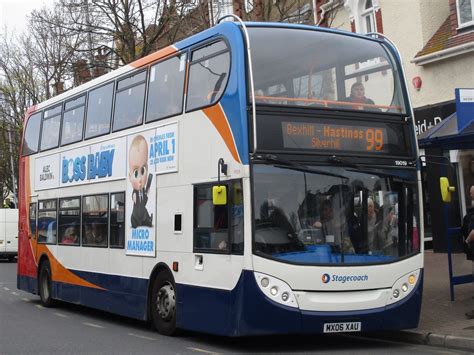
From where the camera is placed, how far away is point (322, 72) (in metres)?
8.83

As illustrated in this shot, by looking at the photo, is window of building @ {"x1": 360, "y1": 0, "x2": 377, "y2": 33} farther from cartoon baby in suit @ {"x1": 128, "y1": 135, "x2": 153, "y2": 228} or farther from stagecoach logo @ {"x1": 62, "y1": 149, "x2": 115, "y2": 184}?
cartoon baby in suit @ {"x1": 128, "y1": 135, "x2": 153, "y2": 228}

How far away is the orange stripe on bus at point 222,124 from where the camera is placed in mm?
8330

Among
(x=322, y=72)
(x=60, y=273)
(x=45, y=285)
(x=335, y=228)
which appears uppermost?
(x=322, y=72)

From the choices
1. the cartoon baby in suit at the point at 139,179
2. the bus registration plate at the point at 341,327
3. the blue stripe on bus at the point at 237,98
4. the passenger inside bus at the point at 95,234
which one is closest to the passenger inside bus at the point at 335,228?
the bus registration plate at the point at 341,327

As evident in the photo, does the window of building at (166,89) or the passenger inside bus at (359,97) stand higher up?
the window of building at (166,89)

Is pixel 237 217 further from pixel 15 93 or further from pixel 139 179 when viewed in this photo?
pixel 15 93

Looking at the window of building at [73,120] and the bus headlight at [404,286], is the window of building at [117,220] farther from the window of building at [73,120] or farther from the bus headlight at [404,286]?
the bus headlight at [404,286]

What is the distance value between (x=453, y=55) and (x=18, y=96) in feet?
94.4

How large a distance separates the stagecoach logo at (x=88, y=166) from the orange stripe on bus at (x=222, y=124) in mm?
3297

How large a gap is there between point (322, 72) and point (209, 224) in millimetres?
2464

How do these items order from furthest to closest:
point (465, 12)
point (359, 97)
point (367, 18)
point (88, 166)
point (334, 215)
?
1. point (367, 18)
2. point (465, 12)
3. point (88, 166)
4. point (359, 97)
5. point (334, 215)

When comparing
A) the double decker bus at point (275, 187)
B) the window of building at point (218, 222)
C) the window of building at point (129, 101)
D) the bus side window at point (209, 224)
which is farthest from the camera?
the window of building at point (129, 101)

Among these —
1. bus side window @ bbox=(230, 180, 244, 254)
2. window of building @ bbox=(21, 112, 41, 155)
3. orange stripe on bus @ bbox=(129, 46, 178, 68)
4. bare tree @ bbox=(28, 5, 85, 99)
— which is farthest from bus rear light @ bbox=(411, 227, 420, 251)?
bare tree @ bbox=(28, 5, 85, 99)

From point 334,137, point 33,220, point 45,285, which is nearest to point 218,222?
point 334,137
